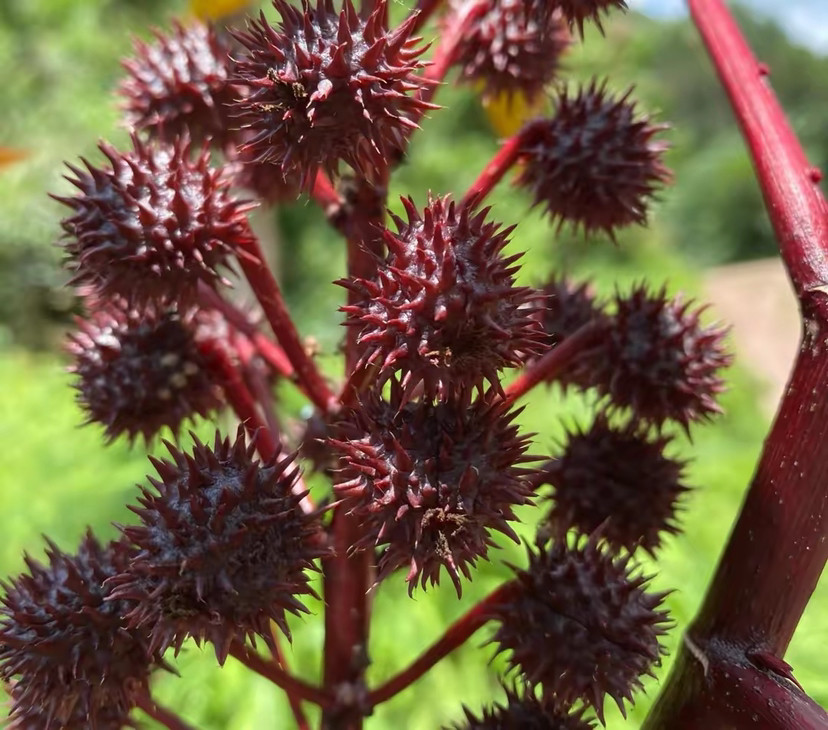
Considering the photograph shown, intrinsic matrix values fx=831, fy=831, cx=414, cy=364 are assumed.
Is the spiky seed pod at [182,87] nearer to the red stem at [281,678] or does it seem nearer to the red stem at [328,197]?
the red stem at [328,197]

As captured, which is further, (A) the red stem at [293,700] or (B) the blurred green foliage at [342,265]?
(B) the blurred green foliage at [342,265]

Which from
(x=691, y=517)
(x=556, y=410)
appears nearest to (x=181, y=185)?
(x=691, y=517)

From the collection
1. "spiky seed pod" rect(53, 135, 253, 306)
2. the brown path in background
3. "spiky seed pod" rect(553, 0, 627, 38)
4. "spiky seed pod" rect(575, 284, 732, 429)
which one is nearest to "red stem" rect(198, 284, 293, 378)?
"spiky seed pod" rect(53, 135, 253, 306)

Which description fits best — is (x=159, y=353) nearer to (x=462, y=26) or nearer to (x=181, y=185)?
(x=181, y=185)

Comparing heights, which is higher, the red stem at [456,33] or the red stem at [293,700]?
the red stem at [456,33]

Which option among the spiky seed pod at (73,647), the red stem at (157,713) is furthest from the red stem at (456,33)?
the red stem at (157,713)

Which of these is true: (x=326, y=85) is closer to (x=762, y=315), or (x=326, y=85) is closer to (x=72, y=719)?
(x=72, y=719)
